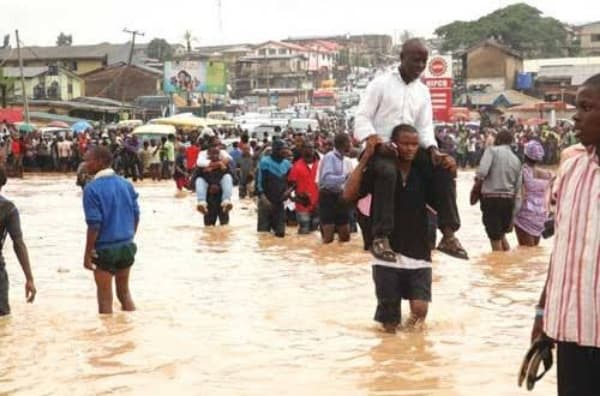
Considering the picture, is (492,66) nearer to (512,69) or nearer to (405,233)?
(512,69)

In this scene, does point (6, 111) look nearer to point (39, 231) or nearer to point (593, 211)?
point (39, 231)

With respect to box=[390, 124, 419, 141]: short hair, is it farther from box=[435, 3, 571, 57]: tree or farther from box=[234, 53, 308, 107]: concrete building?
box=[234, 53, 308, 107]: concrete building

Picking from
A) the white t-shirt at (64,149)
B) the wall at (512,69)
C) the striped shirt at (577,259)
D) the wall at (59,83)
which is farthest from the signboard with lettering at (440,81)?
the wall at (59,83)

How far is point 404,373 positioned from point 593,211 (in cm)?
269

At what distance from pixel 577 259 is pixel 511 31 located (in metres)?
85.9

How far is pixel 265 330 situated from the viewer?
7.60 meters

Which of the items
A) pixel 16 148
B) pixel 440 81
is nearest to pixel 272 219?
pixel 440 81

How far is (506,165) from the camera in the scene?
12266 mm

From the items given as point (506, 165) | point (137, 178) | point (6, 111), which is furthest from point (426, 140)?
point (6, 111)

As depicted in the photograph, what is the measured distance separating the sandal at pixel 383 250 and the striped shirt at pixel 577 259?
125 inches

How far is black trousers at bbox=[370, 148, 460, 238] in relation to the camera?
23.4ft

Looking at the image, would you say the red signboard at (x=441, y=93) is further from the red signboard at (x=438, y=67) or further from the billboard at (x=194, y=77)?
the billboard at (x=194, y=77)

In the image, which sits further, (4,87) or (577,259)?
(4,87)

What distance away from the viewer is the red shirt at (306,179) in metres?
14.9
